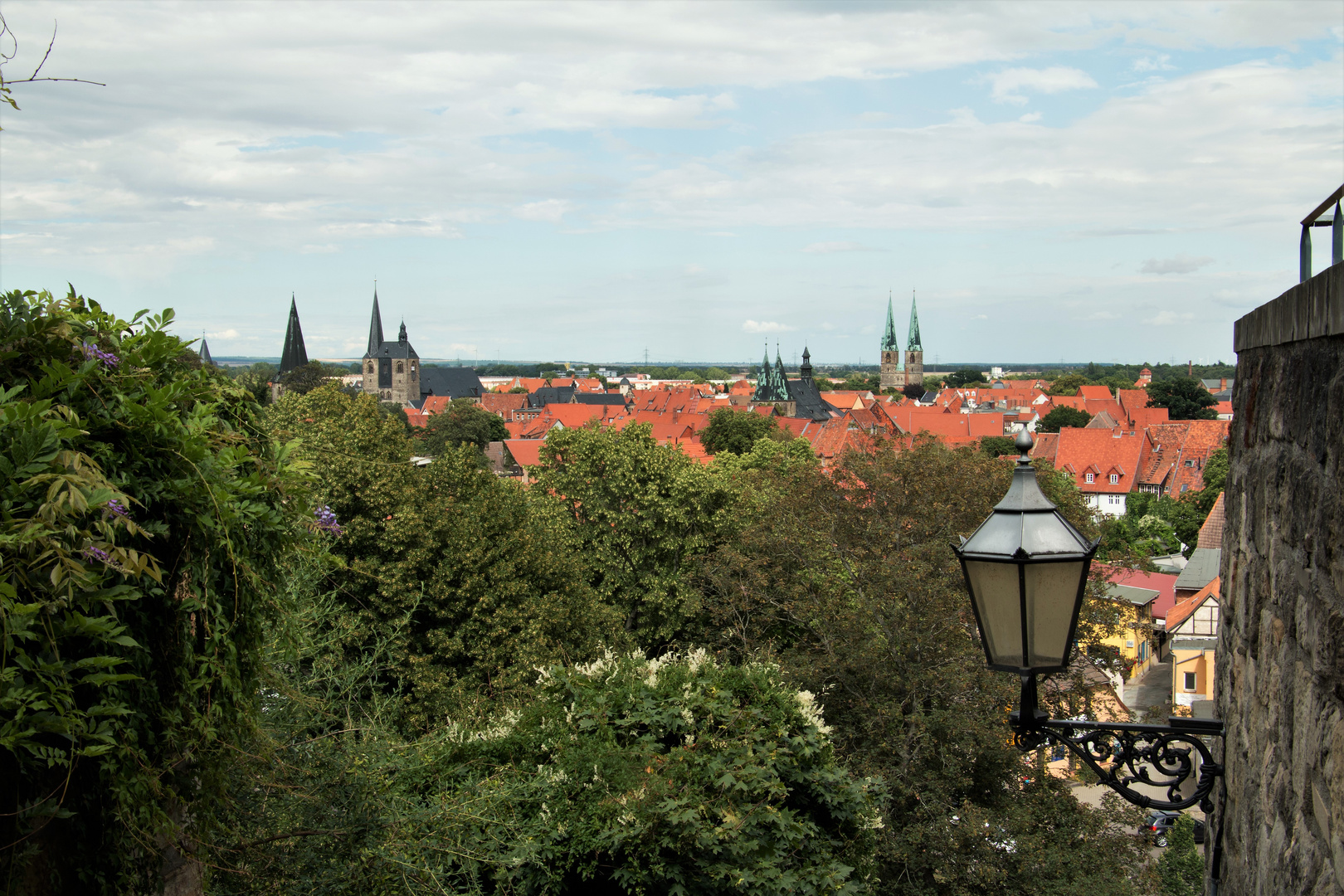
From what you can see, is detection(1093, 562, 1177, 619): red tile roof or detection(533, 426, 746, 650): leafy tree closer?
detection(533, 426, 746, 650): leafy tree

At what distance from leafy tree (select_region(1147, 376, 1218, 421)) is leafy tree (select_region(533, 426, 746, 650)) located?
225ft

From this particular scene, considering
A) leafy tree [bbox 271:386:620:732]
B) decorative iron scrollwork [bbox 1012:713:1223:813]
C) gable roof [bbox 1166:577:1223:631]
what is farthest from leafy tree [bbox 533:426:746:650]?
decorative iron scrollwork [bbox 1012:713:1223:813]

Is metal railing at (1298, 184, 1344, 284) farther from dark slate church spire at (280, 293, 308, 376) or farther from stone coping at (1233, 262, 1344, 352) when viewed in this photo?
dark slate church spire at (280, 293, 308, 376)

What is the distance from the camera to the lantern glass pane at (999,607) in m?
2.93

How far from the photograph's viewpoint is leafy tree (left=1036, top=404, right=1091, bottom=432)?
8312cm

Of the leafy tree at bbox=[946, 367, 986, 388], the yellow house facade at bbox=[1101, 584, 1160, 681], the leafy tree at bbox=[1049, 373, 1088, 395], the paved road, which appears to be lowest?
the paved road

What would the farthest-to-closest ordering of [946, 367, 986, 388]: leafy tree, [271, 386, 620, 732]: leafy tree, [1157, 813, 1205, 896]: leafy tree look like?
[946, 367, 986, 388]: leafy tree, [1157, 813, 1205, 896]: leafy tree, [271, 386, 620, 732]: leafy tree

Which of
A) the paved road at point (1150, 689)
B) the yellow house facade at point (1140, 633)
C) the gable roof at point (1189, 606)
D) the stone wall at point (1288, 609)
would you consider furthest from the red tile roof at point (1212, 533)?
the stone wall at point (1288, 609)

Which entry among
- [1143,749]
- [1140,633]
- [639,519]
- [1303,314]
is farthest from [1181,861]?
[1140,633]

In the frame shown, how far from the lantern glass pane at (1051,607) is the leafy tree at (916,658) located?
224 inches

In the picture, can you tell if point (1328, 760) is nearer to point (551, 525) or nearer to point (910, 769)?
point (910, 769)

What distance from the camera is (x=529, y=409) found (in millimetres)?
132250

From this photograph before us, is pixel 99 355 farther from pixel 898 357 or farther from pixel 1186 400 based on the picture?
pixel 898 357

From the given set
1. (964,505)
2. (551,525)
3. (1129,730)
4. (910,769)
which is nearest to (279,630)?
(1129,730)
